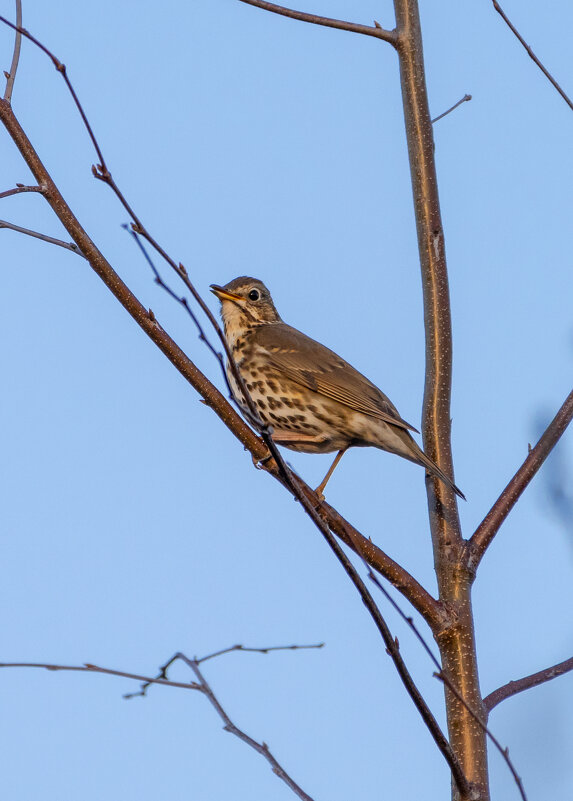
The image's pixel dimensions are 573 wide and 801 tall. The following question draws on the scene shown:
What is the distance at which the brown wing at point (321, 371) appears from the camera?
743 centimetres

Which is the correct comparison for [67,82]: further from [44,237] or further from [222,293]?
[222,293]

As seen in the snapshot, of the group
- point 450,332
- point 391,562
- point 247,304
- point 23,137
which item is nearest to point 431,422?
point 450,332

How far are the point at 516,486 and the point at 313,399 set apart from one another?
2.63 meters

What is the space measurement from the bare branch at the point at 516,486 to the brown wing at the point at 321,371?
72.7 inches

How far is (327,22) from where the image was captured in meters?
5.27

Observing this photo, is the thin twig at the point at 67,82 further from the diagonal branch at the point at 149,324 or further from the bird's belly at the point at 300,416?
the bird's belly at the point at 300,416

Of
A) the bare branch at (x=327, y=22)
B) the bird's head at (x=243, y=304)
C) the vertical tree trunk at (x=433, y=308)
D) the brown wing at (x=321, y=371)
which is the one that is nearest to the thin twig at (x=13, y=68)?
the bare branch at (x=327, y=22)

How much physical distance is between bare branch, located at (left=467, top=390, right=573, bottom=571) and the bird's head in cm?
366

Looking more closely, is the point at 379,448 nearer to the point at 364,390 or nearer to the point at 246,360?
the point at 364,390

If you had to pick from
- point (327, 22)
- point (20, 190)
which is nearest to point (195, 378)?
point (20, 190)

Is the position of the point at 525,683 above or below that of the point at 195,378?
below

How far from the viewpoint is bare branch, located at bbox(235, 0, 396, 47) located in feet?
17.1

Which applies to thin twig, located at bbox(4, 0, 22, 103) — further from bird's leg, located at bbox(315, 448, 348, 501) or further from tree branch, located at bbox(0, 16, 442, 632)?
bird's leg, located at bbox(315, 448, 348, 501)

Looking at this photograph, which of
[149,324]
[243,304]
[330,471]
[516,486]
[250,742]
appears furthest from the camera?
[243,304]
